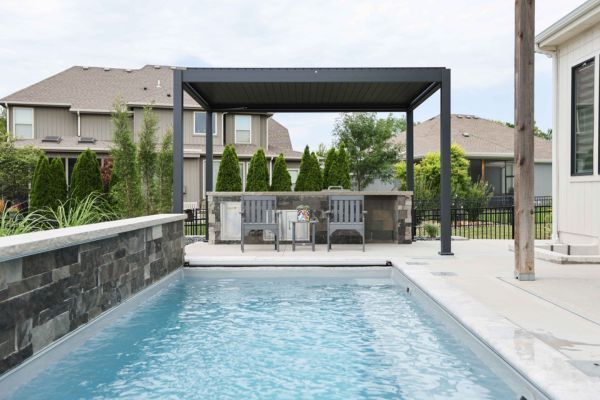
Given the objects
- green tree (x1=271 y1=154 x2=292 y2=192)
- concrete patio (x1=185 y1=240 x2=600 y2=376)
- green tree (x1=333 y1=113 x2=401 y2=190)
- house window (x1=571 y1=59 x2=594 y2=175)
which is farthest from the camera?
green tree (x1=333 y1=113 x2=401 y2=190)

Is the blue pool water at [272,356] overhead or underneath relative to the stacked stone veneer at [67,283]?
underneath

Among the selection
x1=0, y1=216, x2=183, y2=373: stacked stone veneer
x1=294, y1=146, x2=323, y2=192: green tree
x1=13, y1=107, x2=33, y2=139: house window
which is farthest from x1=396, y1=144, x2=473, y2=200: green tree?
x1=13, y1=107, x2=33, y2=139: house window

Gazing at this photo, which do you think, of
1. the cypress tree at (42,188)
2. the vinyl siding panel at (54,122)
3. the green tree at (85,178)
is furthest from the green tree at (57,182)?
the vinyl siding panel at (54,122)

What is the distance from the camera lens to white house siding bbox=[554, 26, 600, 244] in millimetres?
7598

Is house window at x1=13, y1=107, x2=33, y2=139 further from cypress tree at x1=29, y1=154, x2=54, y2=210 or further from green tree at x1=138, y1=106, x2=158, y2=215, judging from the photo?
green tree at x1=138, y1=106, x2=158, y2=215

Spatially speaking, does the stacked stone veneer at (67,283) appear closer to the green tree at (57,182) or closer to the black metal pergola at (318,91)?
the black metal pergola at (318,91)

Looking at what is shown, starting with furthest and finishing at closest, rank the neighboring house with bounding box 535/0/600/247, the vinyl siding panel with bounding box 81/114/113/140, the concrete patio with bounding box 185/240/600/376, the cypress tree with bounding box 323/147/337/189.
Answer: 1. the vinyl siding panel with bounding box 81/114/113/140
2. the cypress tree with bounding box 323/147/337/189
3. the neighboring house with bounding box 535/0/600/247
4. the concrete patio with bounding box 185/240/600/376

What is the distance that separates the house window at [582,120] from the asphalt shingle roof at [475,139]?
15279 millimetres

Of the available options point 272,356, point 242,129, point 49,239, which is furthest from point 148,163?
point 272,356

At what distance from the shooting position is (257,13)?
1469cm

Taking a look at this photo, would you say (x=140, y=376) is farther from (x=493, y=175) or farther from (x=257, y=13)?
(x=493, y=175)

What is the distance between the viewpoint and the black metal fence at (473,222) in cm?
1218

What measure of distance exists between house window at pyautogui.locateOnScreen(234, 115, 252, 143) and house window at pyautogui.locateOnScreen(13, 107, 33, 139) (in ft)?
25.7

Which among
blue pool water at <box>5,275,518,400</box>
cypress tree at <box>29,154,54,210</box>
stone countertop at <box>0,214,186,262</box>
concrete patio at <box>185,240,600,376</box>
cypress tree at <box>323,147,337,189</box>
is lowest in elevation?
blue pool water at <box>5,275,518,400</box>
